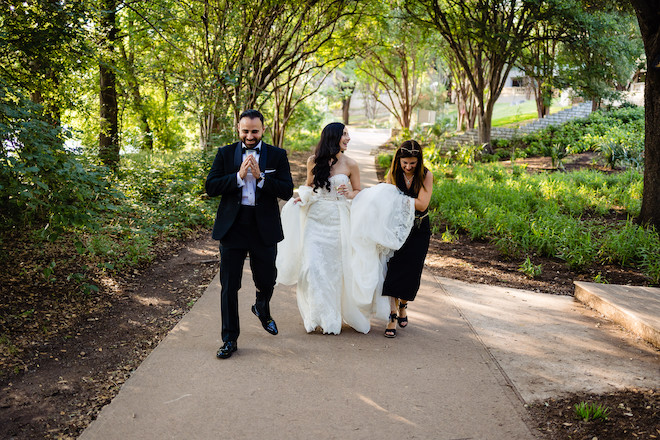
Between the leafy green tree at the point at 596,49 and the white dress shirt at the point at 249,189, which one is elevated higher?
the leafy green tree at the point at 596,49

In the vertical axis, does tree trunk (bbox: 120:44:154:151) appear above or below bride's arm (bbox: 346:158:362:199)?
above

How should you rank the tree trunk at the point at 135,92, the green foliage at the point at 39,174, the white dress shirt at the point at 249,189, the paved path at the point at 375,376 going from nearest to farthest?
the paved path at the point at 375,376, the green foliage at the point at 39,174, the white dress shirt at the point at 249,189, the tree trunk at the point at 135,92

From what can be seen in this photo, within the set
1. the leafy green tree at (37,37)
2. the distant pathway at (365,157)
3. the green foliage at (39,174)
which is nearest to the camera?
the green foliage at (39,174)

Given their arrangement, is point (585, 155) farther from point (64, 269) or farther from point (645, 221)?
point (64, 269)

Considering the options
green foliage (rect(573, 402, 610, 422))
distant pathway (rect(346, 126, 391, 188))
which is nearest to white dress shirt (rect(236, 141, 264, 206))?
green foliage (rect(573, 402, 610, 422))

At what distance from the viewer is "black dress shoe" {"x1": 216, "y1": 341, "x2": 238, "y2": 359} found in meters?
4.58

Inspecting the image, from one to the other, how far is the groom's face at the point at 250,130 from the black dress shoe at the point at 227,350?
167cm

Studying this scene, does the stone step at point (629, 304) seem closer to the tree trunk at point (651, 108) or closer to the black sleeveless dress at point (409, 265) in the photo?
the black sleeveless dress at point (409, 265)

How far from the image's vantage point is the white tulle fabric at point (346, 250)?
5.14 metres

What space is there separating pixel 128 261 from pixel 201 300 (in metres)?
1.57

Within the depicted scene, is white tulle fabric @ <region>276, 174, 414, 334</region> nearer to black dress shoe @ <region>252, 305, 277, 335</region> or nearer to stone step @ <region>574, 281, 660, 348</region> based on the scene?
black dress shoe @ <region>252, 305, 277, 335</region>

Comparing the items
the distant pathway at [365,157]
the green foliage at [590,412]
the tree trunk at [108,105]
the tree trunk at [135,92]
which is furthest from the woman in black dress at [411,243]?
the distant pathway at [365,157]

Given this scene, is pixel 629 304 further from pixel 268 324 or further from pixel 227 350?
pixel 227 350

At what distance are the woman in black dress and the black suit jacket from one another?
3.80ft
